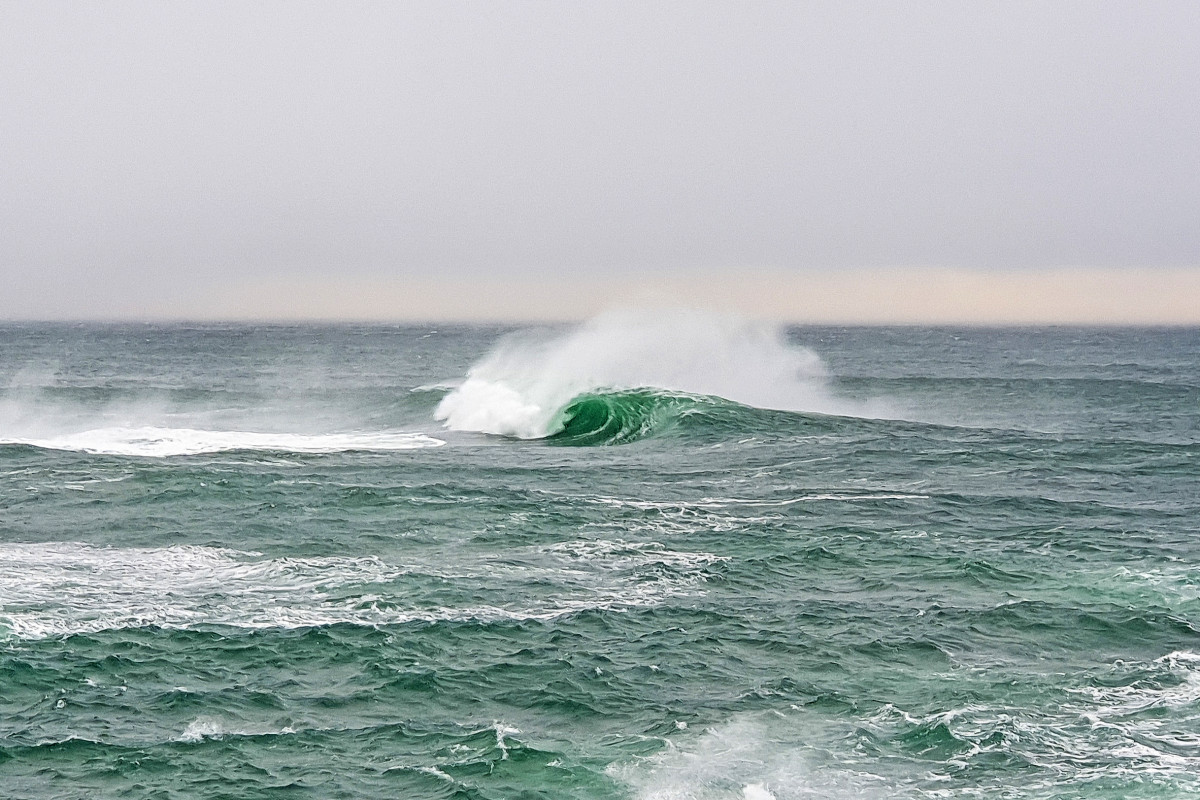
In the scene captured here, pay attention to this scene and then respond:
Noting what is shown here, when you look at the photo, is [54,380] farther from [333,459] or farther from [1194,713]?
[1194,713]

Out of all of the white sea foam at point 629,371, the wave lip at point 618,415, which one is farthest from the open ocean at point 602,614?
the white sea foam at point 629,371

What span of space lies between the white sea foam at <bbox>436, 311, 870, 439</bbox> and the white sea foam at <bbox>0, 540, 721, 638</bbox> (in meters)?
18.0

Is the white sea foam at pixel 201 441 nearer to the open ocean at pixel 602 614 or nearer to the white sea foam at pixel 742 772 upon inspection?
the open ocean at pixel 602 614

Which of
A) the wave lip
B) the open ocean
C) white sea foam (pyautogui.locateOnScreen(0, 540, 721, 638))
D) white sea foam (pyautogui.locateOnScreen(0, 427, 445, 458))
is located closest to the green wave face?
the wave lip

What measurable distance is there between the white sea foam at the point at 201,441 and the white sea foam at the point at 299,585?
1302cm

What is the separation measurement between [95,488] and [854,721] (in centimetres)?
1986

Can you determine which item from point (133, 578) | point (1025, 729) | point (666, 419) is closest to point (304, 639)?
point (133, 578)

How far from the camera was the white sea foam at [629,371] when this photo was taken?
4144cm

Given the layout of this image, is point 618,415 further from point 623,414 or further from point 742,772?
point 742,772

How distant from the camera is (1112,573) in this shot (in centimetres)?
1938

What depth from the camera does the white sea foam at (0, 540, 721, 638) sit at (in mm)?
16641

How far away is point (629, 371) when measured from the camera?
46.6 m

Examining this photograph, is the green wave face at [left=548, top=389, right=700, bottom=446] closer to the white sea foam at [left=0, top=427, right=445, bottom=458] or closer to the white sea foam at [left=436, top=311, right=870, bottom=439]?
the white sea foam at [left=436, top=311, right=870, bottom=439]

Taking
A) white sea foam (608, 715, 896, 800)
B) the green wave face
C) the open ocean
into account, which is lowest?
white sea foam (608, 715, 896, 800)
